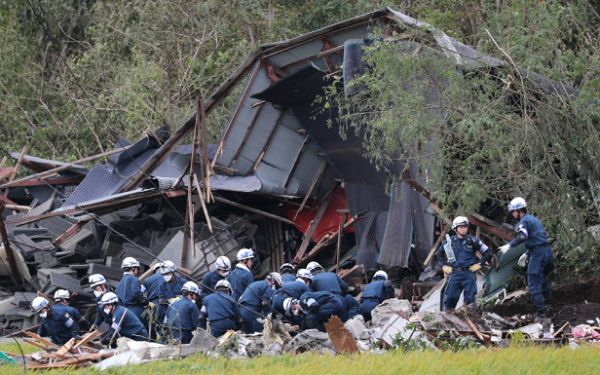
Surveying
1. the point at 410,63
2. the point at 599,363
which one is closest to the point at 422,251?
the point at 410,63

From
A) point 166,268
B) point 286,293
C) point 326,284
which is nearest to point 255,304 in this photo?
point 286,293

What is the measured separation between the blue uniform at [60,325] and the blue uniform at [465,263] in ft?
19.5

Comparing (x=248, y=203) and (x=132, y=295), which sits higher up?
(x=248, y=203)

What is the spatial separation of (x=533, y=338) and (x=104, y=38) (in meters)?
22.0

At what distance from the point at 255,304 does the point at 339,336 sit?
3519 mm

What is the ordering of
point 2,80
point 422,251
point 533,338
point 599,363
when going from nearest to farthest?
point 599,363 < point 533,338 < point 422,251 < point 2,80

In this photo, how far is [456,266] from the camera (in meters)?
17.9

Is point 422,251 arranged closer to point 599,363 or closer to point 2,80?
point 599,363

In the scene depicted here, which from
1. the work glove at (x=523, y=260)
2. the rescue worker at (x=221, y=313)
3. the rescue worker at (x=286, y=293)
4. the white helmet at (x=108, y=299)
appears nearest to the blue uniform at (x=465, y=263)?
the work glove at (x=523, y=260)

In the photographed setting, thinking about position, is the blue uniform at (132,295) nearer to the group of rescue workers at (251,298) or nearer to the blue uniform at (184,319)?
the group of rescue workers at (251,298)

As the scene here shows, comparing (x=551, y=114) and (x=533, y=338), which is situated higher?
(x=551, y=114)

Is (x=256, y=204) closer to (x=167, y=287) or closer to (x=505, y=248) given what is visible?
(x=167, y=287)

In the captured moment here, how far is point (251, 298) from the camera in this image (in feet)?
58.4

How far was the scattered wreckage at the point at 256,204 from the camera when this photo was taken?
21219mm
